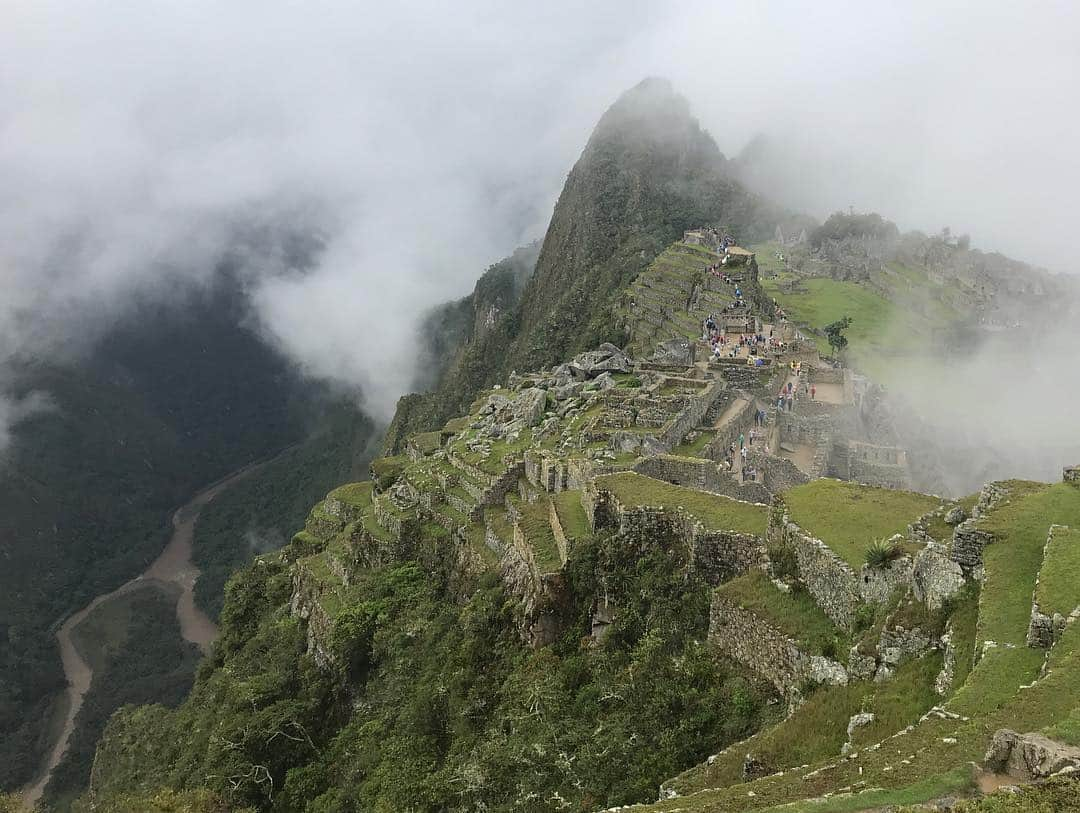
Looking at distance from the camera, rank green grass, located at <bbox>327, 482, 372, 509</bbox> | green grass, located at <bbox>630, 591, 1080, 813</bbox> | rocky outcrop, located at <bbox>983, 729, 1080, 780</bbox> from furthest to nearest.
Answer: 1. green grass, located at <bbox>327, 482, 372, 509</bbox>
2. green grass, located at <bbox>630, 591, 1080, 813</bbox>
3. rocky outcrop, located at <bbox>983, 729, 1080, 780</bbox>

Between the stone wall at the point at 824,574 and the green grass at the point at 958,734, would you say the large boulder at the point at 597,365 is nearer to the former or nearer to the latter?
the stone wall at the point at 824,574

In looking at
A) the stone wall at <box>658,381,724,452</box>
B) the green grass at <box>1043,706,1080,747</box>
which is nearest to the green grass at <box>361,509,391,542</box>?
the stone wall at <box>658,381,724,452</box>

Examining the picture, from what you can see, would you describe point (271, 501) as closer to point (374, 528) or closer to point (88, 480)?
point (88, 480)

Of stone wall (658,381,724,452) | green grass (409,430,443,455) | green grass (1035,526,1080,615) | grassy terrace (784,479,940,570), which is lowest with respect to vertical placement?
green grass (1035,526,1080,615)

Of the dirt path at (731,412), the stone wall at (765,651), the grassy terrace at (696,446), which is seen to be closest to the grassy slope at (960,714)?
the stone wall at (765,651)

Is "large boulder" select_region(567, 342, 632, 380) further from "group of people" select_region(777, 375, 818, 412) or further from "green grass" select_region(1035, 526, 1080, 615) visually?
"green grass" select_region(1035, 526, 1080, 615)

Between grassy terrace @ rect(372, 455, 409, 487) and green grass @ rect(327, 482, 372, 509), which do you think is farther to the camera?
green grass @ rect(327, 482, 372, 509)
